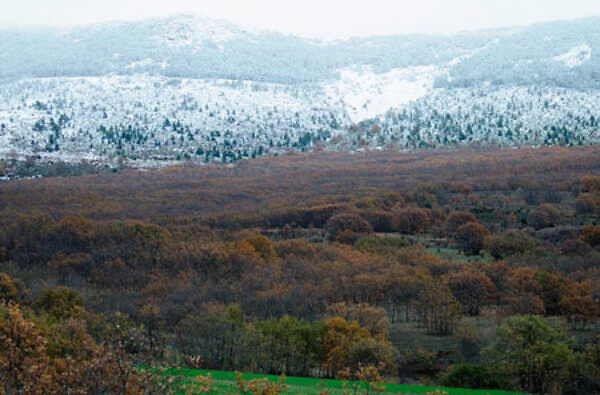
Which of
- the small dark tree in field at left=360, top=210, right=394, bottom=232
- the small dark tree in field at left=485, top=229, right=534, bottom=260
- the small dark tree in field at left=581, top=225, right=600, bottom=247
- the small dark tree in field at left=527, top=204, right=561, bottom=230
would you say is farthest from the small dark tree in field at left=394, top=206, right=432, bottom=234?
the small dark tree in field at left=581, top=225, right=600, bottom=247

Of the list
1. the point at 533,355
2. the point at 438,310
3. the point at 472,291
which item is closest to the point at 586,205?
the point at 472,291

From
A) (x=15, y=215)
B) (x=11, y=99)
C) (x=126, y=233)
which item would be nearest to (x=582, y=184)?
(x=126, y=233)

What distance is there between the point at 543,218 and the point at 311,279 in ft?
120

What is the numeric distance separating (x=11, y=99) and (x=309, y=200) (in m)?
131

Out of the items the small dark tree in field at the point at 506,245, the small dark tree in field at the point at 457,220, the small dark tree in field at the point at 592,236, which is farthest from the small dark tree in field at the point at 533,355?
the small dark tree in field at the point at 457,220

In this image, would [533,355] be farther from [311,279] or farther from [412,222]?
[412,222]

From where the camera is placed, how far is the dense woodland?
26.0 m

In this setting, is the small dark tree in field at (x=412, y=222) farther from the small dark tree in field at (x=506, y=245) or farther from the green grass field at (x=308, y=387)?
the green grass field at (x=308, y=387)

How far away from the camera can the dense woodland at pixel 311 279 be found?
2605 centimetres

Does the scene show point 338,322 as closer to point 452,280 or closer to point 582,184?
point 452,280

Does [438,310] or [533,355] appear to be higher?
[533,355]

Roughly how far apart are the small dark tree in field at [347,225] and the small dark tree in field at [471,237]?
11.2 m

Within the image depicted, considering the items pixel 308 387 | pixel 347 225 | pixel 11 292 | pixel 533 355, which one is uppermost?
pixel 533 355

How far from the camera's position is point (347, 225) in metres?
71.0
